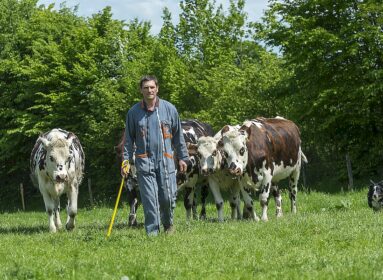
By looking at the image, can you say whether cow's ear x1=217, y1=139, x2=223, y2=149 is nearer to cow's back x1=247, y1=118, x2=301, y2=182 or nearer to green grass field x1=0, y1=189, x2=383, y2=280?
cow's back x1=247, y1=118, x2=301, y2=182

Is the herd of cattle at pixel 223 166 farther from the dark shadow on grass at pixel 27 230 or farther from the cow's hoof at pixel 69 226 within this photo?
the dark shadow on grass at pixel 27 230

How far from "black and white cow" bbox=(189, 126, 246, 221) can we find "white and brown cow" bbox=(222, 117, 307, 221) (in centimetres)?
44

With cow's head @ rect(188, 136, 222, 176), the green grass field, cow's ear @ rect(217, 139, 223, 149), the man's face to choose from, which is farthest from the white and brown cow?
the man's face

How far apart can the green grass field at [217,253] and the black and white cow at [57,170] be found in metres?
2.45

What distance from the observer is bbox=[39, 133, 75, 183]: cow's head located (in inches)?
576

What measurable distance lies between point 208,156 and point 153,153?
4739 millimetres

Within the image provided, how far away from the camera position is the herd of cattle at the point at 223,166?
1520 centimetres

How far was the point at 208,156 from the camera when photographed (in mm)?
16312

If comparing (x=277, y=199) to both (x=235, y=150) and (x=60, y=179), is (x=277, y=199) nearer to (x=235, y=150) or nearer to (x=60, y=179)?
(x=235, y=150)

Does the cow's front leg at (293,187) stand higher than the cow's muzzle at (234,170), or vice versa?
the cow's muzzle at (234,170)

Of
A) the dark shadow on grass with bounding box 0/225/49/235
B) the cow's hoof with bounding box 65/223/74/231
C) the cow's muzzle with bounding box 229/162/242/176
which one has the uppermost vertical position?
the cow's muzzle with bounding box 229/162/242/176

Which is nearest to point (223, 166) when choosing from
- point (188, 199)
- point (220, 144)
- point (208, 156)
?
point (208, 156)

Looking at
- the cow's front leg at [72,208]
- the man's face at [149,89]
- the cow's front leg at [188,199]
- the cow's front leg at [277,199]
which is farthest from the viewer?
the cow's front leg at [188,199]

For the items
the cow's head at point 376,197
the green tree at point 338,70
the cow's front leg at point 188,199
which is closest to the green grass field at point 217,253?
the cow's head at point 376,197
